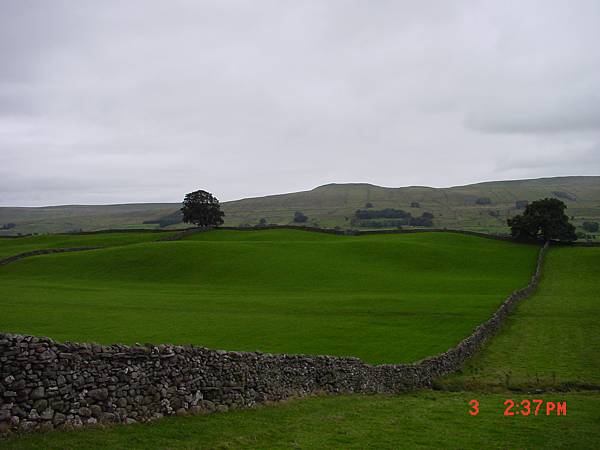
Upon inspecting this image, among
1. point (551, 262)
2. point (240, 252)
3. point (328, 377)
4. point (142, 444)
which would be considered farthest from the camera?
point (551, 262)

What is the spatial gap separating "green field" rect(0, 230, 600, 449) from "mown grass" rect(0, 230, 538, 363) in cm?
22

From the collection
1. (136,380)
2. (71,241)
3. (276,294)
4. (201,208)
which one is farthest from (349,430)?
(201,208)

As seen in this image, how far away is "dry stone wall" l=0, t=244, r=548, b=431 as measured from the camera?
11180 mm

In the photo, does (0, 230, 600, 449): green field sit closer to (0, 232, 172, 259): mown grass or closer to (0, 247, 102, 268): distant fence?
(0, 247, 102, 268): distant fence

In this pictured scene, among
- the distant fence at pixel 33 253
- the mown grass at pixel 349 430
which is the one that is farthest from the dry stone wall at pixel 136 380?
the distant fence at pixel 33 253

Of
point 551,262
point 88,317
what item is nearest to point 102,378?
point 88,317

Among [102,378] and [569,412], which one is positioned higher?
[102,378]

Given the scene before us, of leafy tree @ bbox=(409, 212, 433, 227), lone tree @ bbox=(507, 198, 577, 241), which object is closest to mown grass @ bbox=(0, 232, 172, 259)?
lone tree @ bbox=(507, 198, 577, 241)

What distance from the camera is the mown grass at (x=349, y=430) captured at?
444 inches

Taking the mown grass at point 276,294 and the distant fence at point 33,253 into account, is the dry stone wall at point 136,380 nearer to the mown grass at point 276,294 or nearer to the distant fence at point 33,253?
the mown grass at point 276,294

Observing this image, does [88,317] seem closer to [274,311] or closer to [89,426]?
[274,311]

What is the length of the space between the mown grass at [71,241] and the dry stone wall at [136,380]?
64.0 meters

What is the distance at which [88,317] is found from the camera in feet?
95.2

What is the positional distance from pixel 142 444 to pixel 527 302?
38637mm
